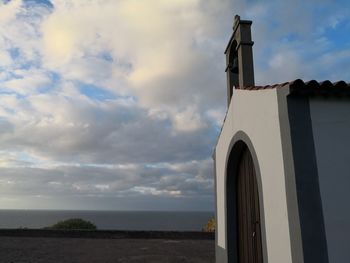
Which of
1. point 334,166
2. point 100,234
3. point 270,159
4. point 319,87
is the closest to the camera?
point 334,166

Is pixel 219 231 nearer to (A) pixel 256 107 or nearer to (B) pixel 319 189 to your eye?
(A) pixel 256 107

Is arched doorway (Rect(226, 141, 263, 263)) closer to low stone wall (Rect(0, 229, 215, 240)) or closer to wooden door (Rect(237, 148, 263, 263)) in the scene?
wooden door (Rect(237, 148, 263, 263))

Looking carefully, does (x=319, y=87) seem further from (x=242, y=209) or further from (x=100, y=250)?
(x=100, y=250)

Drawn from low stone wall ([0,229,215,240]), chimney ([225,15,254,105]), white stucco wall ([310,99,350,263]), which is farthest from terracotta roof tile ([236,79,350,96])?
low stone wall ([0,229,215,240])

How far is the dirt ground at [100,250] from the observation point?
1087 cm

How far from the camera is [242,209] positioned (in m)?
7.59

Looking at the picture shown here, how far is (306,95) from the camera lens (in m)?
5.06

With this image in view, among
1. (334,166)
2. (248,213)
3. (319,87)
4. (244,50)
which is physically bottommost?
(248,213)

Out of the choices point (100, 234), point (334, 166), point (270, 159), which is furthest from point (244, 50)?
point (100, 234)

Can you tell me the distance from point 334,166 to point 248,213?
2660mm

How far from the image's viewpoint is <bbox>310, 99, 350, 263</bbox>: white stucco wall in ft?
15.1

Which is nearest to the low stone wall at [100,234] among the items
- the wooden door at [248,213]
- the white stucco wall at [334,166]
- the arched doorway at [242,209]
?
the arched doorway at [242,209]

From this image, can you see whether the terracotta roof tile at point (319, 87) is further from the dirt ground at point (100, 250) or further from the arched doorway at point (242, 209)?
the dirt ground at point (100, 250)

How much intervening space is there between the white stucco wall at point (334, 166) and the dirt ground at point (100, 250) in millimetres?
6643
